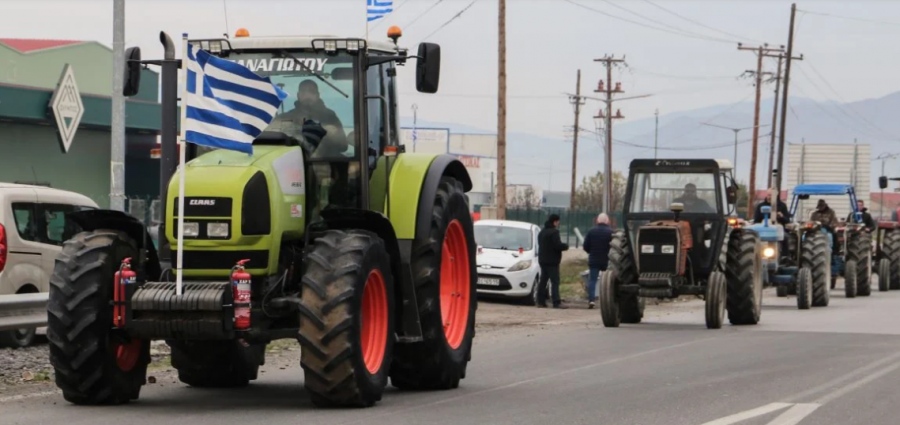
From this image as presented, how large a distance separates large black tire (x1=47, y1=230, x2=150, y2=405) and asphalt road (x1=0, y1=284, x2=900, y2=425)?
0.19 m

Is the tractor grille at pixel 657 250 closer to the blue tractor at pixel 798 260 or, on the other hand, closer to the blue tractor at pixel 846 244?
the blue tractor at pixel 798 260

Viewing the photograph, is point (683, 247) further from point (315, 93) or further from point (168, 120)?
point (168, 120)

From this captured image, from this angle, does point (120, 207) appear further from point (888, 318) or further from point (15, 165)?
point (15, 165)

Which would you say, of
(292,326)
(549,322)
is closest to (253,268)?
(292,326)

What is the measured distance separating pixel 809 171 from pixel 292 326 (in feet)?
277

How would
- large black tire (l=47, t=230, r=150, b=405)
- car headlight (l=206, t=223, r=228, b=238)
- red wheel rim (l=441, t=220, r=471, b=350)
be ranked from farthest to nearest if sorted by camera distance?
red wheel rim (l=441, t=220, r=471, b=350) → car headlight (l=206, t=223, r=228, b=238) → large black tire (l=47, t=230, r=150, b=405)

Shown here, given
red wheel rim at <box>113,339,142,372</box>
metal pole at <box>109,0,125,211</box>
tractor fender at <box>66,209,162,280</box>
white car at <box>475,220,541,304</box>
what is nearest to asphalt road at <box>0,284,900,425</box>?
red wheel rim at <box>113,339,142,372</box>

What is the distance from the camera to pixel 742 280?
22688 mm

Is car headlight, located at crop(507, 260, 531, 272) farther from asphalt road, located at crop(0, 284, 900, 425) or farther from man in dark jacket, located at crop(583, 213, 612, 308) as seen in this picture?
asphalt road, located at crop(0, 284, 900, 425)

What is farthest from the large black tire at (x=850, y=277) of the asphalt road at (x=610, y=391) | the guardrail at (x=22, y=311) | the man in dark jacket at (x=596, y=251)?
the guardrail at (x=22, y=311)

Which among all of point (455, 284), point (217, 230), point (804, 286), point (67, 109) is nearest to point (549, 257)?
point (804, 286)

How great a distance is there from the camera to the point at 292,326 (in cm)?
1106

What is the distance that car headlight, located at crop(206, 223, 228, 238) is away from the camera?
35.4 ft

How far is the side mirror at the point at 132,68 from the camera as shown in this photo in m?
11.7
